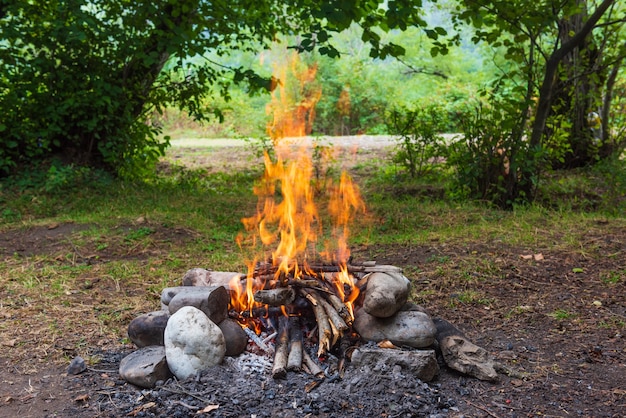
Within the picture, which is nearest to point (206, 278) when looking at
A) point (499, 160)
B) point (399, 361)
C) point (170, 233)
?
point (399, 361)

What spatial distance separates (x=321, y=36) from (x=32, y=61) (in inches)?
180

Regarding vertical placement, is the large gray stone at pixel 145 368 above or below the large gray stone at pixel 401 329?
below

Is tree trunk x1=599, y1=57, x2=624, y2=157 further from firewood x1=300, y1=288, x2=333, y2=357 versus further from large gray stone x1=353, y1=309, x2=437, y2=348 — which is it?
firewood x1=300, y1=288, x2=333, y2=357

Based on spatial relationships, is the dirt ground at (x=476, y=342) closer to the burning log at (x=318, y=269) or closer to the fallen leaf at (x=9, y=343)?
the fallen leaf at (x=9, y=343)

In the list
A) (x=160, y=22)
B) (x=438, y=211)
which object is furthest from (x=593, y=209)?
(x=160, y=22)

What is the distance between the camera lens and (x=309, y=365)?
3252 millimetres

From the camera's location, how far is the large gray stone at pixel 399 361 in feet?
10.4

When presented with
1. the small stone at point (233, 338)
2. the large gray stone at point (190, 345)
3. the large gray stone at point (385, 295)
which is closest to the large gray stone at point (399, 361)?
the large gray stone at point (385, 295)

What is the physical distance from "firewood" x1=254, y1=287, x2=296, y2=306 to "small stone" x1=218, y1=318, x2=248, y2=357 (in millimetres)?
217

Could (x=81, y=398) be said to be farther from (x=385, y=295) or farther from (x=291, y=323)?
(x=385, y=295)

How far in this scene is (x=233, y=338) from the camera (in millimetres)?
3404

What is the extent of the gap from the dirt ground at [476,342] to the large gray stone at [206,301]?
42 centimetres

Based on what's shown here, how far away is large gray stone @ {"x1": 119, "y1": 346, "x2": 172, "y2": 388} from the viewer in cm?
314

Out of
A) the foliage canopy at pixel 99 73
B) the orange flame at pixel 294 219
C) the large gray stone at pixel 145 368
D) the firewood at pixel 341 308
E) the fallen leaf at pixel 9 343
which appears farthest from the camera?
the foliage canopy at pixel 99 73
